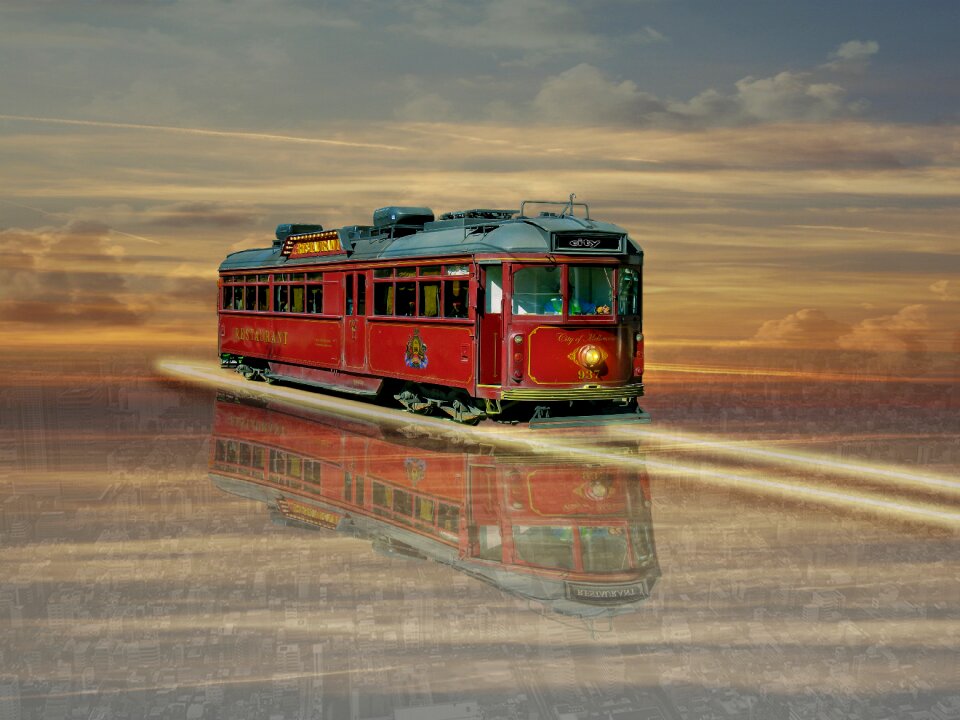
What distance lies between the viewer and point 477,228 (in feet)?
53.6

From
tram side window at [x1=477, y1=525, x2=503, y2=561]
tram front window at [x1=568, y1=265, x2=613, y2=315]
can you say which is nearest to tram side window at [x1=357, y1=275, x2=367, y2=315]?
tram front window at [x1=568, y1=265, x2=613, y2=315]

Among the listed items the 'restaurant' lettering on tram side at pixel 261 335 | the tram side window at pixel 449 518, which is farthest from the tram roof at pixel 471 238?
the tram side window at pixel 449 518

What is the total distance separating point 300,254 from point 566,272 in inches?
367

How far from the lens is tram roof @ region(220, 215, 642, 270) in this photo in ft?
50.9

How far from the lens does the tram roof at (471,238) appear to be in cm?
1552

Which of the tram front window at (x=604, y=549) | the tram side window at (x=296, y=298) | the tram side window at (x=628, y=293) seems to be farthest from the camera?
the tram side window at (x=296, y=298)

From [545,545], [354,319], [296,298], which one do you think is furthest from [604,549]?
[296,298]

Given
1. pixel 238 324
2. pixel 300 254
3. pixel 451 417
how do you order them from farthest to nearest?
pixel 238 324, pixel 300 254, pixel 451 417

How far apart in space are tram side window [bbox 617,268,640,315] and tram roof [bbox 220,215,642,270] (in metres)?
0.37

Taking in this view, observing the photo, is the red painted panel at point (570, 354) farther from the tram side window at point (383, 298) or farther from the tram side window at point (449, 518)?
the tram side window at point (449, 518)

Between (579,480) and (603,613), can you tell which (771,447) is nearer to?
(579,480)

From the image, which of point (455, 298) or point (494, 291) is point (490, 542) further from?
point (455, 298)

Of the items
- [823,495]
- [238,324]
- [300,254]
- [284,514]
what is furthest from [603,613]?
[238,324]

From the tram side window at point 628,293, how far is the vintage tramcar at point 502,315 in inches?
0.8
